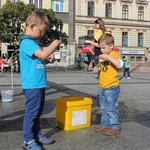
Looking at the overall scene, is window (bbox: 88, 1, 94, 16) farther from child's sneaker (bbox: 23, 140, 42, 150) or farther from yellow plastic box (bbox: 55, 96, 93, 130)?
child's sneaker (bbox: 23, 140, 42, 150)

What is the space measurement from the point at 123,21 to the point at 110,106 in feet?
139

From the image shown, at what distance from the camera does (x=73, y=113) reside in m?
4.67

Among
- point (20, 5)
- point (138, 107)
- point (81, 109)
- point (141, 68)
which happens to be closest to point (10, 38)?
point (20, 5)

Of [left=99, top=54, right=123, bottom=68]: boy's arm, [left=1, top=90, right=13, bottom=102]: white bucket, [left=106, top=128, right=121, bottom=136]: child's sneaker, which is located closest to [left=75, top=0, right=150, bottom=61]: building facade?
[left=1, top=90, right=13, bottom=102]: white bucket

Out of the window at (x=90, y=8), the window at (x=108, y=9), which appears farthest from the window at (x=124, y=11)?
the window at (x=90, y=8)

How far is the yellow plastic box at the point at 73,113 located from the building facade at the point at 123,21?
3785 cm

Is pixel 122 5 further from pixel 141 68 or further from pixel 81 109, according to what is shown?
pixel 81 109

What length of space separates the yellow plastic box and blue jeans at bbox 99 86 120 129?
31cm

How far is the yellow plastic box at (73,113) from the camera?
463 centimetres

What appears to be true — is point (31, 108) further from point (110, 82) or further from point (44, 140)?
point (110, 82)

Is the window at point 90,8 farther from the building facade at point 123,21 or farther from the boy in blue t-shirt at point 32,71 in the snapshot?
the boy in blue t-shirt at point 32,71

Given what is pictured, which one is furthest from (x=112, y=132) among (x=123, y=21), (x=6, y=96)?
(x=123, y=21)

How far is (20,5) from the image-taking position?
88.9 feet

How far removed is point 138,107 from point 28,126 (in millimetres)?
3885
